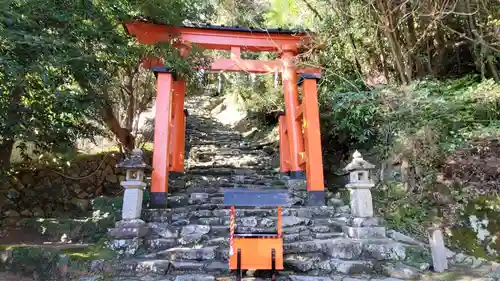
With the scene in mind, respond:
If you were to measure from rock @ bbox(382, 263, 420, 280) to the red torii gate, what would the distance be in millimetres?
1856

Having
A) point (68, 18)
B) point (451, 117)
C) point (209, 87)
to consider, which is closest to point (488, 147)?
point (451, 117)

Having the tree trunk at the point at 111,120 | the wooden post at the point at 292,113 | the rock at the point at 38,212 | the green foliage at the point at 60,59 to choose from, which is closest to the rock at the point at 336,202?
the wooden post at the point at 292,113

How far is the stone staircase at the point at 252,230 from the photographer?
4215 millimetres

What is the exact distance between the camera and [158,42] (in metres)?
6.25

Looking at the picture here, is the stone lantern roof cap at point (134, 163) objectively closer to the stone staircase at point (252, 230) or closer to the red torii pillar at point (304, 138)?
the stone staircase at point (252, 230)

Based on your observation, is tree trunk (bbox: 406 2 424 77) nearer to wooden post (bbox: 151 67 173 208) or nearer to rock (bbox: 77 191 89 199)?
wooden post (bbox: 151 67 173 208)

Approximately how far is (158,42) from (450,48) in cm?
633

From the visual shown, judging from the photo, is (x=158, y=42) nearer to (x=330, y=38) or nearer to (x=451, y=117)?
(x=330, y=38)

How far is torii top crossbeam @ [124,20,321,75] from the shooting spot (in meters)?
6.64

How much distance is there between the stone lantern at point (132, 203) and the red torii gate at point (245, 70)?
741mm

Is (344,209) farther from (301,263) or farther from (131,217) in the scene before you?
(131,217)

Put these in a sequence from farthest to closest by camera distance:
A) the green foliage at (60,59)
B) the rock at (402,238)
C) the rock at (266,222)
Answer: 1. the rock at (266,222)
2. the rock at (402,238)
3. the green foliage at (60,59)

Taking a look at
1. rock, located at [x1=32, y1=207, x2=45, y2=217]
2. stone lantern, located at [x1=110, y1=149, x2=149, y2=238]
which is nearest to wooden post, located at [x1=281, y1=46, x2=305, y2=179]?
stone lantern, located at [x1=110, y1=149, x2=149, y2=238]

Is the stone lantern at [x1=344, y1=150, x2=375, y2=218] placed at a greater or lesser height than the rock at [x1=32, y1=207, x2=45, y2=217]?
greater
